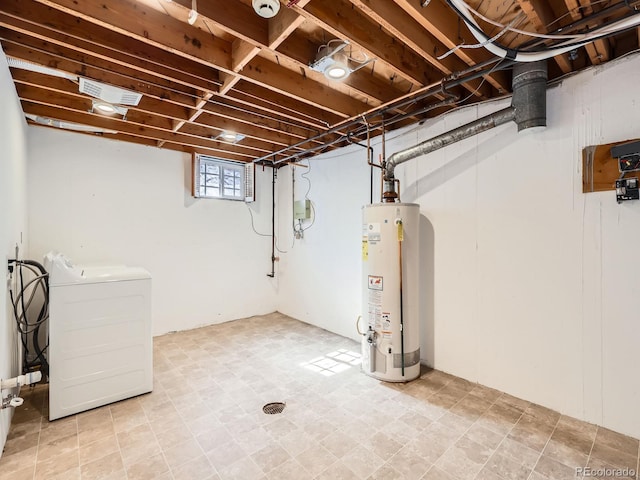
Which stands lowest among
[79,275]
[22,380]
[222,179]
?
[22,380]

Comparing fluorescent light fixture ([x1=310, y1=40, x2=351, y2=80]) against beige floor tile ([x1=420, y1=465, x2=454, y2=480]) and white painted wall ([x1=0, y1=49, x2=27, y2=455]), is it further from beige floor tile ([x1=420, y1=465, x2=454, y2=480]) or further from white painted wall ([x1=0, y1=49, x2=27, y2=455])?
beige floor tile ([x1=420, y1=465, x2=454, y2=480])

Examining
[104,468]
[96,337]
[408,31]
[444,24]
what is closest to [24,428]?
[96,337]

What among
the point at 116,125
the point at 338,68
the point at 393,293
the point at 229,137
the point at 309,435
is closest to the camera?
the point at 309,435

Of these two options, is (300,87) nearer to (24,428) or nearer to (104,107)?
(104,107)

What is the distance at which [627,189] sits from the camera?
2092 mm

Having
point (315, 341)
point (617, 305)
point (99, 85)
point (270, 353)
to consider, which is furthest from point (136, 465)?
point (617, 305)

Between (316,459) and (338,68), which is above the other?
(338,68)

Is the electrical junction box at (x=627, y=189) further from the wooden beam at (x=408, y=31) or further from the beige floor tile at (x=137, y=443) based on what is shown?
the beige floor tile at (x=137, y=443)

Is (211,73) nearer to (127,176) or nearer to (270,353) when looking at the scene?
(127,176)

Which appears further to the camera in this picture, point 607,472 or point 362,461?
point 362,461

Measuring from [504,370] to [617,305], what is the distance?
3.35ft

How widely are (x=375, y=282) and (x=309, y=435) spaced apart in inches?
56.2

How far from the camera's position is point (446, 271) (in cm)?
313

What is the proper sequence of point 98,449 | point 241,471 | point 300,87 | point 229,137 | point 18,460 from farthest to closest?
point 229,137
point 300,87
point 98,449
point 18,460
point 241,471
